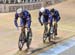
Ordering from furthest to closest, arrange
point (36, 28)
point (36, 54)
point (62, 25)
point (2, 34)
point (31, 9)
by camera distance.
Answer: point (31, 9) → point (62, 25) → point (36, 28) → point (2, 34) → point (36, 54)

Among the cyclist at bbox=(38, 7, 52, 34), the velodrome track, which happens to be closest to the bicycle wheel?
the velodrome track

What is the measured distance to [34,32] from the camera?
17.1 m

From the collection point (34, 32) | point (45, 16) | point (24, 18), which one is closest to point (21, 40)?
point (24, 18)

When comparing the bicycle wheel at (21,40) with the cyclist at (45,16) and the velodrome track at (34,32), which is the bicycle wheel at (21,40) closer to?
the velodrome track at (34,32)

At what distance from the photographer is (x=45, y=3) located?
2716cm

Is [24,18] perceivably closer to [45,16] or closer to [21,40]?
[21,40]

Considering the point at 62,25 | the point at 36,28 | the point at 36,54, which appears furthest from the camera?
the point at 62,25

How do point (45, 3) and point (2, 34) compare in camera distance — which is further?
point (45, 3)

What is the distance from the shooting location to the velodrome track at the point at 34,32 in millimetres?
13038

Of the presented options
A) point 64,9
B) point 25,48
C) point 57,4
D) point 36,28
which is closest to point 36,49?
point 25,48

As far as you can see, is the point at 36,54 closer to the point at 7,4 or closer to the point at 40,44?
the point at 40,44

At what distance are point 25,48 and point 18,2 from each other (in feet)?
39.0

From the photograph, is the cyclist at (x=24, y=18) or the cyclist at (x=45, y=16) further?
the cyclist at (x=45, y=16)

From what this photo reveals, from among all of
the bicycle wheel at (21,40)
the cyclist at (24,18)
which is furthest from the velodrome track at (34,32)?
the cyclist at (24,18)
